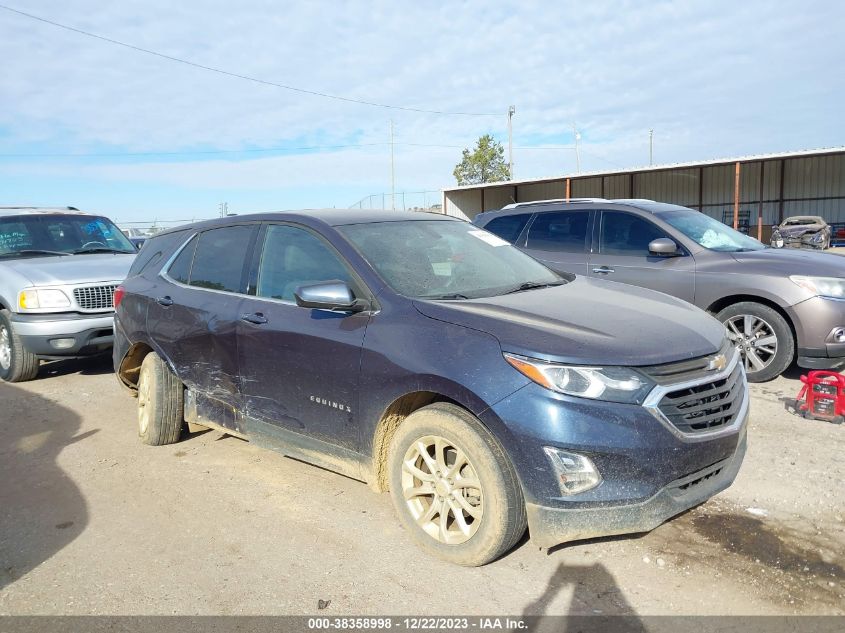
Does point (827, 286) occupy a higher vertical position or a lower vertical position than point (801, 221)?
lower

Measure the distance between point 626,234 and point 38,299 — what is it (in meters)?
6.40

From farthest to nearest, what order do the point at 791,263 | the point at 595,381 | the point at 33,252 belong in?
the point at 33,252, the point at 791,263, the point at 595,381

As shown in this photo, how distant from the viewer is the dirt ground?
2846 millimetres

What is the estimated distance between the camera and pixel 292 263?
395 centimetres

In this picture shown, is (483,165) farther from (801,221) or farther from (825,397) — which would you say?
(825,397)

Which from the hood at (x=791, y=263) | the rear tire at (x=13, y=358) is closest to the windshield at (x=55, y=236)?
the rear tire at (x=13, y=358)

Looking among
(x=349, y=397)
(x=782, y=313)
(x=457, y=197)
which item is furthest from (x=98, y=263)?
(x=457, y=197)

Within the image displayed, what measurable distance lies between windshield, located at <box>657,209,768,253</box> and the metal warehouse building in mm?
19468

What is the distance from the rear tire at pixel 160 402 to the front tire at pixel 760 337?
487cm

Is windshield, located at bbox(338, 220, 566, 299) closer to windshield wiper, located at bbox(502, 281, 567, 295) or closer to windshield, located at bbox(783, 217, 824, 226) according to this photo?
windshield wiper, located at bbox(502, 281, 567, 295)

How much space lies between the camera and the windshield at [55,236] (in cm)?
777

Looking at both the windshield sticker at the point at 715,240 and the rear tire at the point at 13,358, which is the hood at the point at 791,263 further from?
the rear tire at the point at 13,358

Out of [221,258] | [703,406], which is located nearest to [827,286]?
[703,406]

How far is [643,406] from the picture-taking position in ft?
8.81
